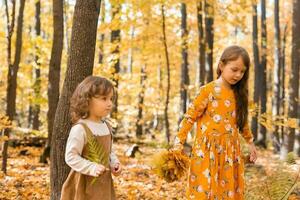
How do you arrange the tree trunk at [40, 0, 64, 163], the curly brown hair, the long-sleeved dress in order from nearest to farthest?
the long-sleeved dress, the curly brown hair, the tree trunk at [40, 0, 64, 163]

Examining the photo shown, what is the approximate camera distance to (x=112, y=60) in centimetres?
1074

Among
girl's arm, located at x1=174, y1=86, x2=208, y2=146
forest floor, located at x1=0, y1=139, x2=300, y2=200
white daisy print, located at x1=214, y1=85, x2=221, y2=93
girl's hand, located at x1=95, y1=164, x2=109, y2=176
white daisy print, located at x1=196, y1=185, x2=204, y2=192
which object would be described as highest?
white daisy print, located at x1=214, y1=85, x2=221, y2=93

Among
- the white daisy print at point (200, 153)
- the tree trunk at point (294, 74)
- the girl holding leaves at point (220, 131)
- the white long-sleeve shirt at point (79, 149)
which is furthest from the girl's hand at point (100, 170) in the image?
the tree trunk at point (294, 74)

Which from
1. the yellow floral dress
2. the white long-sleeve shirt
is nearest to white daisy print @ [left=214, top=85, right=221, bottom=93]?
the yellow floral dress

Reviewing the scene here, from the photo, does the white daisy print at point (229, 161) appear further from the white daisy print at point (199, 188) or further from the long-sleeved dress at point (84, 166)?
the long-sleeved dress at point (84, 166)

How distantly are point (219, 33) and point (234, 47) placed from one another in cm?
2403

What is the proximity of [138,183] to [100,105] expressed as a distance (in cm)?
471

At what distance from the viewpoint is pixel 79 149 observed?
318 centimetres

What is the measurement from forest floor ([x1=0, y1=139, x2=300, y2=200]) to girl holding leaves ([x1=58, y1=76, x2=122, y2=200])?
6.83 feet

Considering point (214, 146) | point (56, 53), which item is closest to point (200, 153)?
point (214, 146)

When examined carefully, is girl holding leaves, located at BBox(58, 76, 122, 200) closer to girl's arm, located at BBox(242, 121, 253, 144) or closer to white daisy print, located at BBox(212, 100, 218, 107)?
white daisy print, located at BBox(212, 100, 218, 107)

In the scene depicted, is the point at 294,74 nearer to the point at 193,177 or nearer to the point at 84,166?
the point at 193,177

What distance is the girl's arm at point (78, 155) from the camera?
10.1ft

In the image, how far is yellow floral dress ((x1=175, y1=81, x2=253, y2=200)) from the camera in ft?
13.9
